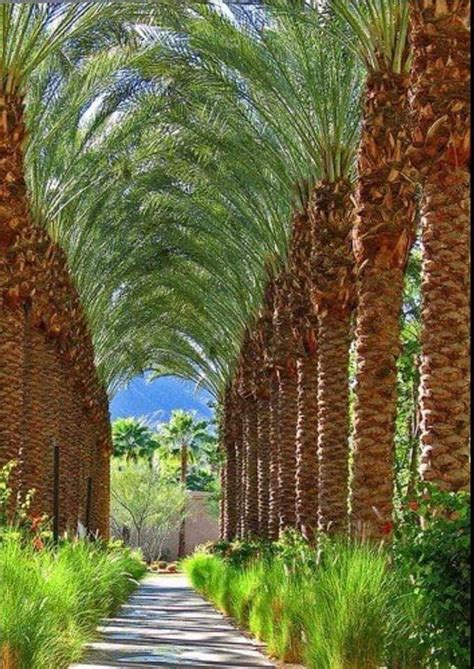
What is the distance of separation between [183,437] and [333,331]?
266ft

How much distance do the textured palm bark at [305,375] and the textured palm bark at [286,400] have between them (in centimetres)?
269

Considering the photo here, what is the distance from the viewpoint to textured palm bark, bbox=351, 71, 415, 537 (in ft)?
58.5

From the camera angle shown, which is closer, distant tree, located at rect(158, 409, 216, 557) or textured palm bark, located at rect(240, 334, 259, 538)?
textured palm bark, located at rect(240, 334, 259, 538)

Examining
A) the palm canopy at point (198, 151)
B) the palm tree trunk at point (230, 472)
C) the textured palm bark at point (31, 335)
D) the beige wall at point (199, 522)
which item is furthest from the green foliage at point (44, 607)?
the beige wall at point (199, 522)

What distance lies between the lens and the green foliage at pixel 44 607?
9.11 meters

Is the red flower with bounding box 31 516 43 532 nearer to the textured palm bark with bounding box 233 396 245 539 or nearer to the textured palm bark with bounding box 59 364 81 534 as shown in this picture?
the textured palm bark with bounding box 59 364 81 534

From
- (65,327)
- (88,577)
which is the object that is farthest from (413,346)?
(88,577)

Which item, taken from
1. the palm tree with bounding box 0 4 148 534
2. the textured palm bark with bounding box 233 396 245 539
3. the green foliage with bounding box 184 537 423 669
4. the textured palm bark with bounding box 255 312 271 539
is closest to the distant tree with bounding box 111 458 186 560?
the textured palm bark with bounding box 233 396 245 539

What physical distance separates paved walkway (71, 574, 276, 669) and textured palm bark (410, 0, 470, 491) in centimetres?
315

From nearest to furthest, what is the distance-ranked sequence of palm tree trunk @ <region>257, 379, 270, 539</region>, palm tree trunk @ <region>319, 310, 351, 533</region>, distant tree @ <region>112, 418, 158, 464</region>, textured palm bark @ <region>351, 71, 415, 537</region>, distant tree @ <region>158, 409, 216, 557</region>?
textured palm bark @ <region>351, 71, 415, 537</region>, palm tree trunk @ <region>319, 310, 351, 533</region>, palm tree trunk @ <region>257, 379, 270, 539</region>, distant tree @ <region>112, 418, 158, 464</region>, distant tree @ <region>158, 409, 216, 557</region>

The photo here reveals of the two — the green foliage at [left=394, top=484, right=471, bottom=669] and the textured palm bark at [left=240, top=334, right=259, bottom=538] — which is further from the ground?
the textured palm bark at [left=240, top=334, right=259, bottom=538]

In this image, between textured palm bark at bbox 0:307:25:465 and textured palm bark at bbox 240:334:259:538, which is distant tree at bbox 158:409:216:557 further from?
textured palm bark at bbox 0:307:25:465

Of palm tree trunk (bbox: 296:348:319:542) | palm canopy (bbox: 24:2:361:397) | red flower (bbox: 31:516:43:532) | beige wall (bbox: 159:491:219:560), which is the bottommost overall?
beige wall (bbox: 159:491:219:560)

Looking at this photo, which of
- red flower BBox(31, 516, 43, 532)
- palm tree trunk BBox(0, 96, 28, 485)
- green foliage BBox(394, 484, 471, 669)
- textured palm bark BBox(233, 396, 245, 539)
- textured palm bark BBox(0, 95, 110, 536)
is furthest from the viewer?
textured palm bark BBox(233, 396, 245, 539)
